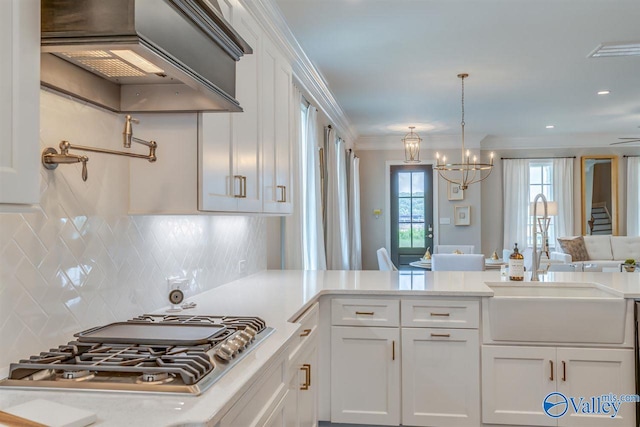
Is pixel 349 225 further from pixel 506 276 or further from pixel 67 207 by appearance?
pixel 67 207

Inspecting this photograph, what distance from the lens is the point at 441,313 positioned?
2.95m

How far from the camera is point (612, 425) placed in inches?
109

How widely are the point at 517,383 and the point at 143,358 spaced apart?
2233 mm

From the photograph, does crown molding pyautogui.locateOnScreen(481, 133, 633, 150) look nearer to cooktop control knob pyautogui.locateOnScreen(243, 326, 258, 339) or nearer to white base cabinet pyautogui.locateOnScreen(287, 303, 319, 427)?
white base cabinet pyautogui.locateOnScreen(287, 303, 319, 427)

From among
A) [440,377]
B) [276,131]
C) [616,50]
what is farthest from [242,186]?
[616,50]

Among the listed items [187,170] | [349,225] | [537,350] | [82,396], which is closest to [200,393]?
[82,396]

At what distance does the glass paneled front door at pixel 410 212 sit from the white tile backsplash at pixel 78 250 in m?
6.95

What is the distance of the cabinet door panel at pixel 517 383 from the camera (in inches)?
112

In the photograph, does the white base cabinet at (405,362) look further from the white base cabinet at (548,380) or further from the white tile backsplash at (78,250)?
the white tile backsplash at (78,250)

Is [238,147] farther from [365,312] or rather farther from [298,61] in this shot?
[298,61]

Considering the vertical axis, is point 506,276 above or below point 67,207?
below

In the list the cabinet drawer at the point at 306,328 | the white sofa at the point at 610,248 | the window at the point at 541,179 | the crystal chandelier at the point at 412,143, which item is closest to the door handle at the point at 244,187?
the cabinet drawer at the point at 306,328

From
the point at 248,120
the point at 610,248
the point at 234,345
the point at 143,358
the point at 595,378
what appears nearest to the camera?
the point at 143,358

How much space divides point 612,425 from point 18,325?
2.89m
